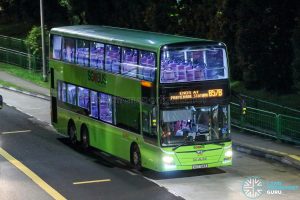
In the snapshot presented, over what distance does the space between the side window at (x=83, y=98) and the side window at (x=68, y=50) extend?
1293mm

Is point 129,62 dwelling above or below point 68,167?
above

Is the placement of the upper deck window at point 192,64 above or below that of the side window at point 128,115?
above

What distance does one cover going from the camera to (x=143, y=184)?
63.6 ft

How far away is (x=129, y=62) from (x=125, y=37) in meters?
1.25

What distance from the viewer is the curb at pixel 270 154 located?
70.0 ft

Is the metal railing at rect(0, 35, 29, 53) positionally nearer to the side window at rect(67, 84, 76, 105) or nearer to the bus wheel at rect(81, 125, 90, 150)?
the side window at rect(67, 84, 76, 105)

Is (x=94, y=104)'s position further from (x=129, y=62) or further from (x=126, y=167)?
(x=129, y=62)

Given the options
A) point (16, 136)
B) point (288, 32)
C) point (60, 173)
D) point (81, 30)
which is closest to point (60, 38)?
point (81, 30)

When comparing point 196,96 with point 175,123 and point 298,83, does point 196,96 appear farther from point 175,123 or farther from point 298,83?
point 298,83

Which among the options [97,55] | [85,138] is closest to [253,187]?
[97,55]

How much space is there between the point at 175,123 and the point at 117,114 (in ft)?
10.2

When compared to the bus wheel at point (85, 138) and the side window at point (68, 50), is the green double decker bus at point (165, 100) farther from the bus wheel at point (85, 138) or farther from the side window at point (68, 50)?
the side window at point (68, 50)

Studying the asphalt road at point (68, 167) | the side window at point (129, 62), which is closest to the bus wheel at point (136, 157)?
the asphalt road at point (68, 167)

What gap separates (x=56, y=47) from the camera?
26.5 meters
